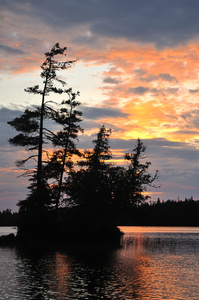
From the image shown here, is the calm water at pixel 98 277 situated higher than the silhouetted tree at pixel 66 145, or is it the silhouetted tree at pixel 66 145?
the silhouetted tree at pixel 66 145

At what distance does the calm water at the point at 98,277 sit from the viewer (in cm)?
1773

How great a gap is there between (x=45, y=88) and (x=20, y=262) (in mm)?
26383

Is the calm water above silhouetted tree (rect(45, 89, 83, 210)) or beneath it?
beneath

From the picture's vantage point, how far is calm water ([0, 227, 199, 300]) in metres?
17.7

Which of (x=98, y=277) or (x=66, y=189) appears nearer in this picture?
(x=98, y=277)

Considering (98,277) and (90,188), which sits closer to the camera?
(98,277)

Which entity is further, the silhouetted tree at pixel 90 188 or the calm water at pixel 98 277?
the silhouetted tree at pixel 90 188

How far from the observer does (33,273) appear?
23.6 m

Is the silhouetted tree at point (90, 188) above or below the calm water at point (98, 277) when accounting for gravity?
above

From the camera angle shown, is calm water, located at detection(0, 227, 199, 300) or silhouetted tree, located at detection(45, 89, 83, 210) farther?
silhouetted tree, located at detection(45, 89, 83, 210)

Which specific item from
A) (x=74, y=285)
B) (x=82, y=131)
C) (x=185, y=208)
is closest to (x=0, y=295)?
(x=74, y=285)

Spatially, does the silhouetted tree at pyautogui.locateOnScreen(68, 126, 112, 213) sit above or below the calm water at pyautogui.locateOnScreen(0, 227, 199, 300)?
above

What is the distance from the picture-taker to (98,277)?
22.5 m

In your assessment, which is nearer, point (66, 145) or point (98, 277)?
point (98, 277)
